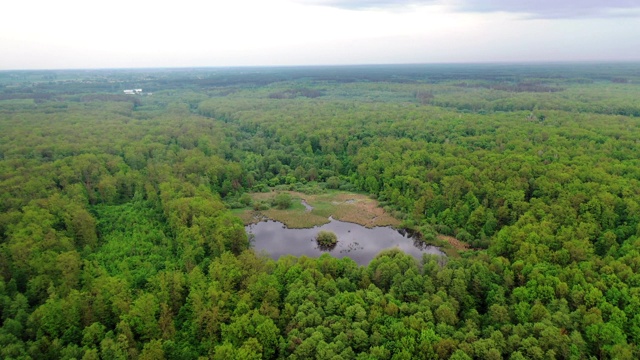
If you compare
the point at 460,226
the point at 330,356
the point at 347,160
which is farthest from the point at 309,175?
the point at 330,356

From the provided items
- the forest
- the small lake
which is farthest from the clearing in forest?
the forest

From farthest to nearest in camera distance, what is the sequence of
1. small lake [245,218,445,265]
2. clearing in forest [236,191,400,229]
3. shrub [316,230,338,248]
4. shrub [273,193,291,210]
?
shrub [273,193,291,210]
clearing in forest [236,191,400,229]
shrub [316,230,338,248]
small lake [245,218,445,265]

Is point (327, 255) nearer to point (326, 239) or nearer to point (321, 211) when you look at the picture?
point (326, 239)

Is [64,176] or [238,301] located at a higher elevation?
[64,176]

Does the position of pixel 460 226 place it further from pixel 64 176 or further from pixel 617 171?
pixel 64 176

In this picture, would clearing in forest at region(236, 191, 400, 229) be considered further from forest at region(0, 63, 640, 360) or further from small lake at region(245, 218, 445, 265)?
forest at region(0, 63, 640, 360)

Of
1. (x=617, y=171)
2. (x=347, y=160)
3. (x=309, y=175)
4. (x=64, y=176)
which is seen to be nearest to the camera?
(x=617, y=171)

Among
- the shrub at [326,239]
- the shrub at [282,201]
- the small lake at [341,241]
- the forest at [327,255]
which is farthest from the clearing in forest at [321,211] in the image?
the shrub at [326,239]
